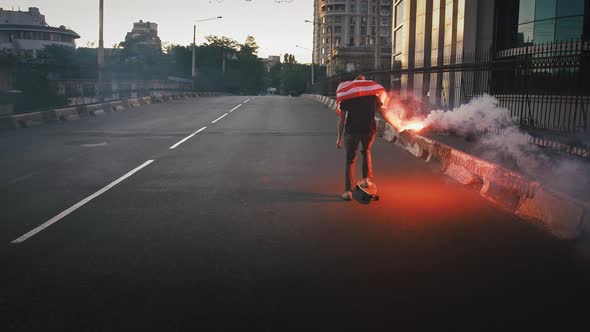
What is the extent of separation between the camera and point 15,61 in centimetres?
3734

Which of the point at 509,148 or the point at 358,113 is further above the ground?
the point at 358,113

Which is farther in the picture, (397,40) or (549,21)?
(397,40)

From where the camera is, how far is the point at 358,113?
340 inches

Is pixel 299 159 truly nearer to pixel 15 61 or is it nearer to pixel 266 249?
pixel 266 249

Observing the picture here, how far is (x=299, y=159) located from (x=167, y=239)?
7.16 meters

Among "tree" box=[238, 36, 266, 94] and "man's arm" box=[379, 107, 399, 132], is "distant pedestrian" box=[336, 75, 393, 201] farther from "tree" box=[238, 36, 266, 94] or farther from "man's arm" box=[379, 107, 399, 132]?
"tree" box=[238, 36, 266, 94]

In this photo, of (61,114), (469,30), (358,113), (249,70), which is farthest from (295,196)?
(249,70)

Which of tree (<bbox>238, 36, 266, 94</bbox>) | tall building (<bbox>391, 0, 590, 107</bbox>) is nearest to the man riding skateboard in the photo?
tall building (<bbox>391, 0, 590, 107</bbox>)

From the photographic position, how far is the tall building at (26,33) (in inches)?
4301

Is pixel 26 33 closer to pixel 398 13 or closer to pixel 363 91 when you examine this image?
pixel 398 13

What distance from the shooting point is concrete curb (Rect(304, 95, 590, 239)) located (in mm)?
6375

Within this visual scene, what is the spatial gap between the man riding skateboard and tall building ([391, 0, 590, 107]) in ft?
27.2

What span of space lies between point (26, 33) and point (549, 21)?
112 m

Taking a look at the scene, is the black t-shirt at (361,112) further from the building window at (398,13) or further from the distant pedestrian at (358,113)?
the building window at (398,13)
